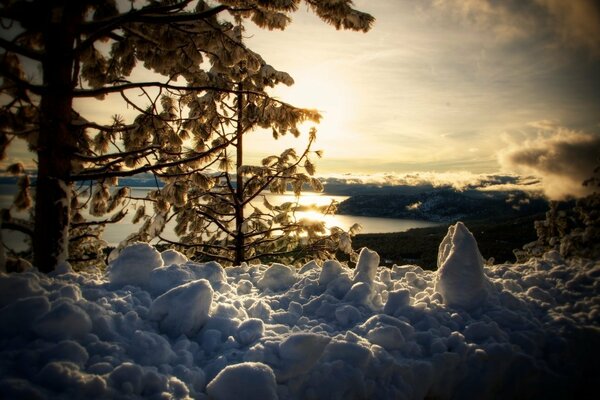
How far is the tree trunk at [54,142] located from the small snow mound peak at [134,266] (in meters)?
1.49

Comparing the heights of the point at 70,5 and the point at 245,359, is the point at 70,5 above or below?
above

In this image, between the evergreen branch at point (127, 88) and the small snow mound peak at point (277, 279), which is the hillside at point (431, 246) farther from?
the evergreen branch at point (127, 88)

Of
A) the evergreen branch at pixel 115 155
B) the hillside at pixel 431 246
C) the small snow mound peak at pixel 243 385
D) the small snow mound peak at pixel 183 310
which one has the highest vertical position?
the evergreen branch at pixel 115 155

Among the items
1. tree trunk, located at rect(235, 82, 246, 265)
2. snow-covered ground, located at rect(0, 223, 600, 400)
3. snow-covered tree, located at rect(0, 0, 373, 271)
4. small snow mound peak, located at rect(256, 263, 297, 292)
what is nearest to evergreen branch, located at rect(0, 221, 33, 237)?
snow-covered tree, located at rect(0, 0, 373, 271)

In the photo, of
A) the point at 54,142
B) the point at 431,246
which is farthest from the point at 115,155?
the point at 431,246

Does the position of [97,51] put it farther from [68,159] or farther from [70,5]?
[68,159]

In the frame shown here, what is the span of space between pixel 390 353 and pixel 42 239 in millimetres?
5011

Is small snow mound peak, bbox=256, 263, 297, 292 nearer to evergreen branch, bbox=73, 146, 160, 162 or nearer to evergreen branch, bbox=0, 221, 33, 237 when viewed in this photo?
evergreen branch, bbox=73, 146, 160, 162

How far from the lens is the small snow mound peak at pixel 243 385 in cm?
225

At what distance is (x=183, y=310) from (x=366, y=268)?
2.57 metres

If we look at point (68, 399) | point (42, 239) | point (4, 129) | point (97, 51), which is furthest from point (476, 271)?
point (97, 51)

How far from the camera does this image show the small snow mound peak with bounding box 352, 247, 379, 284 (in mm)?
4332

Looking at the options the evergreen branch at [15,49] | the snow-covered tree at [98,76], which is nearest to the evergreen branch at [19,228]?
the snow-covered tree at [98,76]

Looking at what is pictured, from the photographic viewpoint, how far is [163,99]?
761 centimetres
